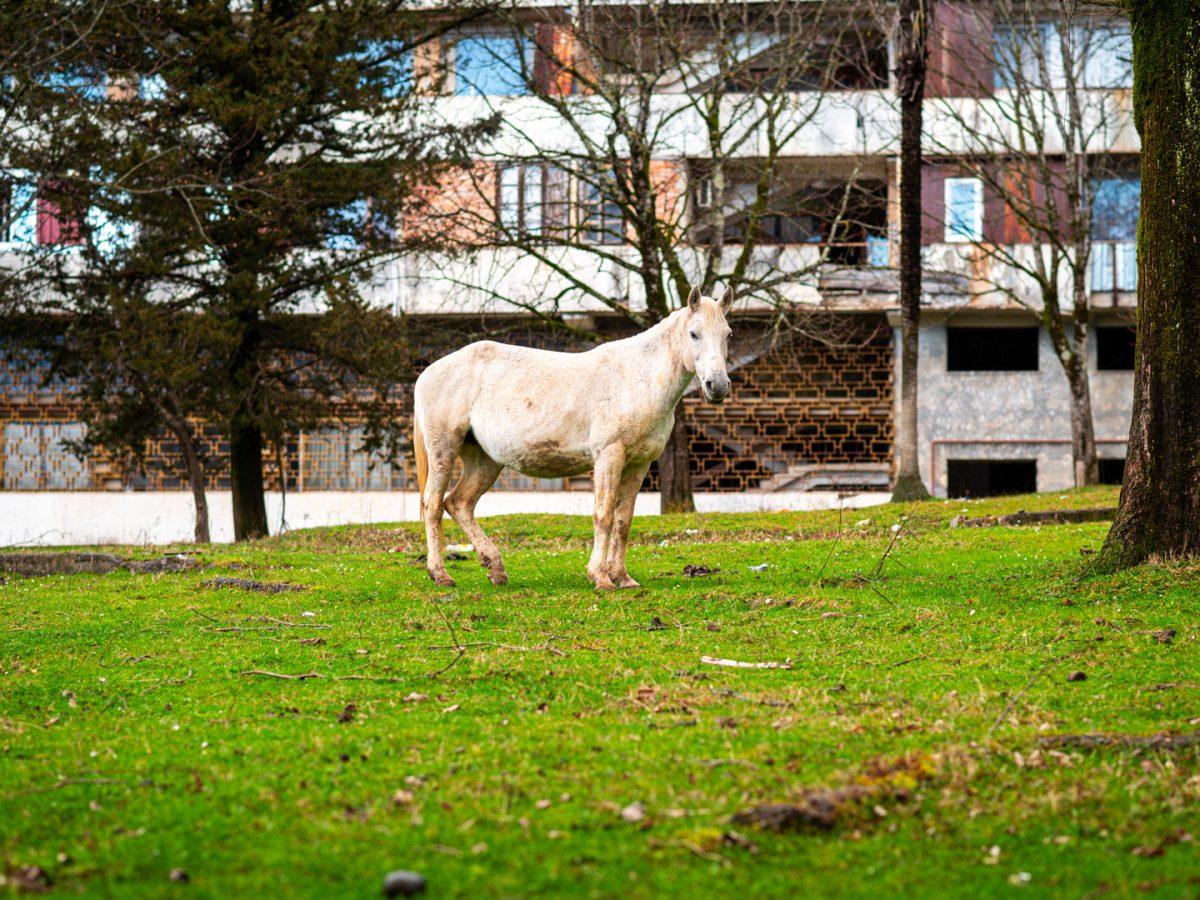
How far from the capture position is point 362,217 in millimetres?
24828

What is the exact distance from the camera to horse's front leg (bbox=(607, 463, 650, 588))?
12.0 metres

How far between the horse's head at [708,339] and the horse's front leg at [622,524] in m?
1.14

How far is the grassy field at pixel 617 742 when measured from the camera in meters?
4.45

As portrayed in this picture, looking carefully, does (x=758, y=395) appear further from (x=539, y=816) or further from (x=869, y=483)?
(x=539, y=816)

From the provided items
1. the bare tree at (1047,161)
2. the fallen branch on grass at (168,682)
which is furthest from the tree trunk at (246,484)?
the fallen branch on grass at (168,682)

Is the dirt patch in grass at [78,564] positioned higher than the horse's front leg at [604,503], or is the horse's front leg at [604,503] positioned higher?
the horse's front leg at [604,503]


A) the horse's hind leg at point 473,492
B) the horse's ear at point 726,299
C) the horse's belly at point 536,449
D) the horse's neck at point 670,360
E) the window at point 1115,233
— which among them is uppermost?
the window at point 1115,233

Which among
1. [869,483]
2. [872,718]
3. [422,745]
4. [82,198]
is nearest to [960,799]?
[872,718]

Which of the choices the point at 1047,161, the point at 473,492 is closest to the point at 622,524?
the point at 473,492

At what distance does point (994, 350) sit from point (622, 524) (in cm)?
2714

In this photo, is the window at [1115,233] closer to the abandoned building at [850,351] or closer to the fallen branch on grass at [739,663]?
the abandoned building at [850,351]

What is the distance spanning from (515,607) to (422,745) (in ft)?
15.4

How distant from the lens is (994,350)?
36.9 metres

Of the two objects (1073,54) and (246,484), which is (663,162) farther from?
(246,484)
